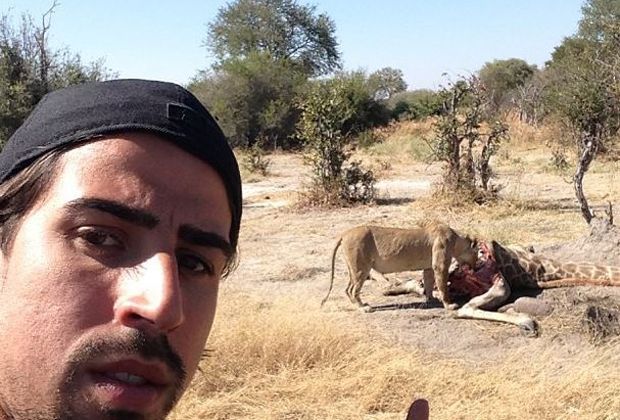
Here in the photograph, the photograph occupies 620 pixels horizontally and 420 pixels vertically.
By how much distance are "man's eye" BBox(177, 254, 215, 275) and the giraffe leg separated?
646 centimetres

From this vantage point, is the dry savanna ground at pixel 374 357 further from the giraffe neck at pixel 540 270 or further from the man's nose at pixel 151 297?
the man's nose at pixel 151 297

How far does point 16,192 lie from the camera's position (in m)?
1.10

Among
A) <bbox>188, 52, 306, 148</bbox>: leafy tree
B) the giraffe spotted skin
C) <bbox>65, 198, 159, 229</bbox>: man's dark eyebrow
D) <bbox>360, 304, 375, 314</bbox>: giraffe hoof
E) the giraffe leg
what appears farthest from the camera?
<bbox>188, 52, 306, 148</bbox>: leafy tree

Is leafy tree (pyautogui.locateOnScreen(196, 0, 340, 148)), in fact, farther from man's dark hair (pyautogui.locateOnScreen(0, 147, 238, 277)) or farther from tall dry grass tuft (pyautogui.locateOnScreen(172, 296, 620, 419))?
man's dark hair (pyautogui.locateOnScreen(0, 147, 238, 277))

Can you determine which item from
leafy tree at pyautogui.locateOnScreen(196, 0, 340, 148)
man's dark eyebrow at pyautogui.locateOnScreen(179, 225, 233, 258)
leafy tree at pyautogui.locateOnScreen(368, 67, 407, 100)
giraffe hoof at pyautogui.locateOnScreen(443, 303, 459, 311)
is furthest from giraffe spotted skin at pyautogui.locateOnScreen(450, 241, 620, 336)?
leafy tree at pyautogui.locateOnScreen(368, 67, 407, 100)

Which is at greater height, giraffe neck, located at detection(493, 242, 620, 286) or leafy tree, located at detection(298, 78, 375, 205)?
leafy tree, located at detection(298, 78, 375, 205)

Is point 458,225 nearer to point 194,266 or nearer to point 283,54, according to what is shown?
point 194,266

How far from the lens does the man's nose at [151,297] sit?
100 cm

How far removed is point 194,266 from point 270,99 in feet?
99.2

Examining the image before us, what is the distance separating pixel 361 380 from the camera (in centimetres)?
543

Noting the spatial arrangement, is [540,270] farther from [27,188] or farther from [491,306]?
[27,188]

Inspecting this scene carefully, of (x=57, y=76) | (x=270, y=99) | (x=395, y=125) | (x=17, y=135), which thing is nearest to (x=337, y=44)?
(x=395, y=125)

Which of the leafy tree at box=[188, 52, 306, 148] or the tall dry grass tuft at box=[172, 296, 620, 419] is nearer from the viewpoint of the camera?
the tall dry grass tuft at box=[172, 296, 620, 419]

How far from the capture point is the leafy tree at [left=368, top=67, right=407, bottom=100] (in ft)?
140
